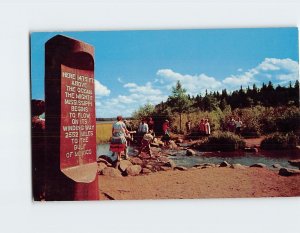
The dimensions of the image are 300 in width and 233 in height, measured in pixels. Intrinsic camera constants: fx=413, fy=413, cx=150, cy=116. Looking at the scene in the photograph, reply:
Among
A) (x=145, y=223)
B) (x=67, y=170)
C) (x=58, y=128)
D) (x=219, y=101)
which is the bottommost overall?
(x=145, y=223)

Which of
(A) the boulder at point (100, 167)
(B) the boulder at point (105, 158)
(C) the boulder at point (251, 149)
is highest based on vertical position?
(C) the boulder at point (251, 149)

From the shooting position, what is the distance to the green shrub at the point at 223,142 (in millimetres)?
4621

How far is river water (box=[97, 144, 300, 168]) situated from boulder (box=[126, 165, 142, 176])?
211 mm

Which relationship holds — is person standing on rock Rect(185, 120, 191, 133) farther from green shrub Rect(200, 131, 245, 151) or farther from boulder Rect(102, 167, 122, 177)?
boulder Rect(102, 167, 122, 177)

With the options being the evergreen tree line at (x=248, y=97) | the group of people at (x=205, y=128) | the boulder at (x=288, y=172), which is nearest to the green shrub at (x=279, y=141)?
the boulder at (x=288, y=172)

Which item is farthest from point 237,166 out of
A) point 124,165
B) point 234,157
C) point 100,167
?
point 100,167

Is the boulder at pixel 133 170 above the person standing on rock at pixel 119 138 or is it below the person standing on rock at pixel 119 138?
below

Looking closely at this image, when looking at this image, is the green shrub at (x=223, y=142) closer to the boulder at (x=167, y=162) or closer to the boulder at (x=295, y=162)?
the boulder at (x=167, y=162)

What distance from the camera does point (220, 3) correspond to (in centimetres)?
444

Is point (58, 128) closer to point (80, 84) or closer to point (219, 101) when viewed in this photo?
point (80, 84)

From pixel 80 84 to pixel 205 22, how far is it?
1531 mm

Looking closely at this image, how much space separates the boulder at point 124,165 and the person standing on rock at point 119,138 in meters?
0.05

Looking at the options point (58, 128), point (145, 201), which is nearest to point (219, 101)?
point (145, 201)

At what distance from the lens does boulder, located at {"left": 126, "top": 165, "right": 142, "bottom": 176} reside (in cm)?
460
